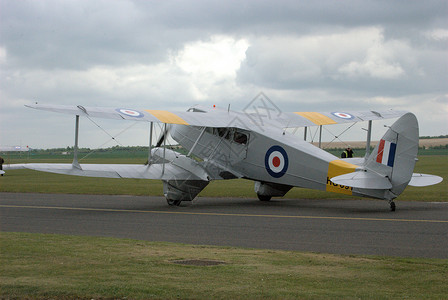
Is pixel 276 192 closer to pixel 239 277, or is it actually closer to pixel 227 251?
pixel 227 251

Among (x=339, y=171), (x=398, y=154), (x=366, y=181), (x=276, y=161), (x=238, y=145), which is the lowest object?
(x=366, y=181)

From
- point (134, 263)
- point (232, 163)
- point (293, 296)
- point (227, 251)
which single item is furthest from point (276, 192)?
point (293, 296)

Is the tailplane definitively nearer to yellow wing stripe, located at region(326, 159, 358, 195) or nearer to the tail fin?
the tail fin

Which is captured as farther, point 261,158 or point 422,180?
point 261,158

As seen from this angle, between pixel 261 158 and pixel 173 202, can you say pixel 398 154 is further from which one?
pixel 173 202

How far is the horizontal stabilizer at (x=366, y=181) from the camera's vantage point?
16.8 m

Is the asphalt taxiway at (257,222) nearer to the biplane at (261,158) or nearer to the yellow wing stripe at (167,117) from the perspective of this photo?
the biplane at (261,158)

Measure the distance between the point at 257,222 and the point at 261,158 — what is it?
5.07 meters

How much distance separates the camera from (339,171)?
1816 cm

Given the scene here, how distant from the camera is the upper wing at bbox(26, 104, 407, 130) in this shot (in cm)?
1822

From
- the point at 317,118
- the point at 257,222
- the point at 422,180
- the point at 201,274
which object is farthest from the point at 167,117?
the point at 201,274

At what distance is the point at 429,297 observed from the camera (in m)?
7.01

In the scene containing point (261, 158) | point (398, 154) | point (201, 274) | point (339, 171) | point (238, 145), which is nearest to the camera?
point (201, 274)

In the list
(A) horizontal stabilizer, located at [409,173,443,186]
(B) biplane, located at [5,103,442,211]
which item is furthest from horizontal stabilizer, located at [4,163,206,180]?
(A) horizontal stabilizer, located at [409,173,443,186]
